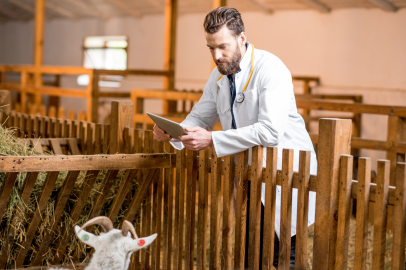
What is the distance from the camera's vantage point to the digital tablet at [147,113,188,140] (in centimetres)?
219

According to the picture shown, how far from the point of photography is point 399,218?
1887 mm

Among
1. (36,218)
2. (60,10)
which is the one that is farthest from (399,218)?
(60,10)

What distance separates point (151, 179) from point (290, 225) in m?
0.90

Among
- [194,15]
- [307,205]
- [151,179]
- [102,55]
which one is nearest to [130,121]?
[151,179]

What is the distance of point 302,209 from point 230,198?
16.8 inches

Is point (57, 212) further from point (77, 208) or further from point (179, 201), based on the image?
point (179, 201)

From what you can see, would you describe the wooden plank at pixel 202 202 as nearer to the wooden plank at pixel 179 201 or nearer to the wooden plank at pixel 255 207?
the wooden plank at pixel 179 201

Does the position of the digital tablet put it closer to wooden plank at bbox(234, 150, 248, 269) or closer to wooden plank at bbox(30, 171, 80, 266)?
wooden plank at bbox(234, 150, 248, 269)

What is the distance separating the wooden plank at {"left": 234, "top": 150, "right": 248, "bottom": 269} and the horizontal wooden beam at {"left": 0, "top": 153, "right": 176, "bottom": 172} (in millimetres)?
487

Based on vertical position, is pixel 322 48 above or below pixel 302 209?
above

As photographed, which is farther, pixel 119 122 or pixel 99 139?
pixel 99 139

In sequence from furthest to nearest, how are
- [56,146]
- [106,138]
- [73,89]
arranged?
[73,89]
[56,146]
[106,138]

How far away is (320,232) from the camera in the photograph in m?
2.13

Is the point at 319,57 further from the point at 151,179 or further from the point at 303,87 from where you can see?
the point at 151,179
